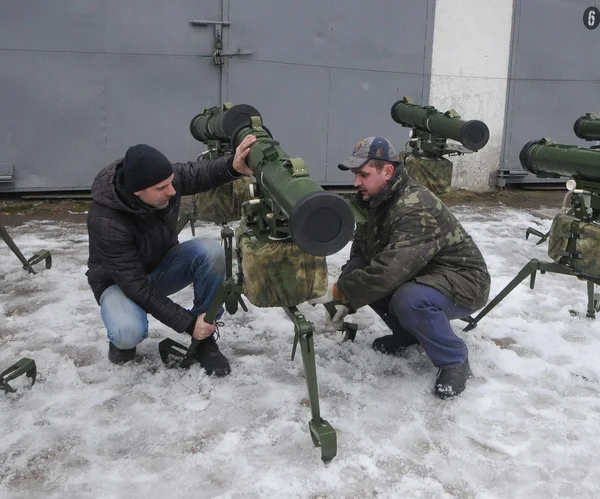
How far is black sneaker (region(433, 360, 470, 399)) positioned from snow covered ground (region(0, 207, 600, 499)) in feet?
0.14

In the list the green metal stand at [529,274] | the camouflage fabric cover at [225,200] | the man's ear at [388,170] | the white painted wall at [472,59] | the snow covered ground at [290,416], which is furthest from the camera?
the white painted wall at [472,59]

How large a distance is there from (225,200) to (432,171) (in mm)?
1696

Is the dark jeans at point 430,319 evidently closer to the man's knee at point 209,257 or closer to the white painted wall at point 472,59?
the man's knee at point 209,257

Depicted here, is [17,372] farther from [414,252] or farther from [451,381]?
[451,381]

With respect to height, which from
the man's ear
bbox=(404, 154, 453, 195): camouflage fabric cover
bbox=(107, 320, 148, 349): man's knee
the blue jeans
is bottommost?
bbox=(107, 320, 148, 349): man's knee

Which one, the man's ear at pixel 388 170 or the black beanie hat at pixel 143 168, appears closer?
the black beanie hat at pixel 143 168

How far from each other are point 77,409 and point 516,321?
8.21 ft

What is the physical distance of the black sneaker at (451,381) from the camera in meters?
2.81

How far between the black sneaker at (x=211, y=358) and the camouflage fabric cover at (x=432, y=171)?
98.6 inches

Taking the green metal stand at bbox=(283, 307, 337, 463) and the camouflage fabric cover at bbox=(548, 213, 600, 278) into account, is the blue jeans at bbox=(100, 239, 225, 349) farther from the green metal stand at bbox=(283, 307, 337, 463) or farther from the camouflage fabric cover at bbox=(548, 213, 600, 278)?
the camouflage fabric cover at bbox=(548, 213, 600, 278)

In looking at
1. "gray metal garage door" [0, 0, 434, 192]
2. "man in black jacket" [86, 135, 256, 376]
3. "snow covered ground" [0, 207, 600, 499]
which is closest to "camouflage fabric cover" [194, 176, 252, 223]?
"snow covered ground" [0, 207, 600, 499]

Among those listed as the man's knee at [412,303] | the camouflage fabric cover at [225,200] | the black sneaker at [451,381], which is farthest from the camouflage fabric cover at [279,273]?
the camouflage fabric cover at [225,200]

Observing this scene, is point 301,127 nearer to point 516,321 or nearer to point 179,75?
point 179,75

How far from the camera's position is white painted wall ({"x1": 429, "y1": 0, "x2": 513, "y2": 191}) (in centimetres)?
752
